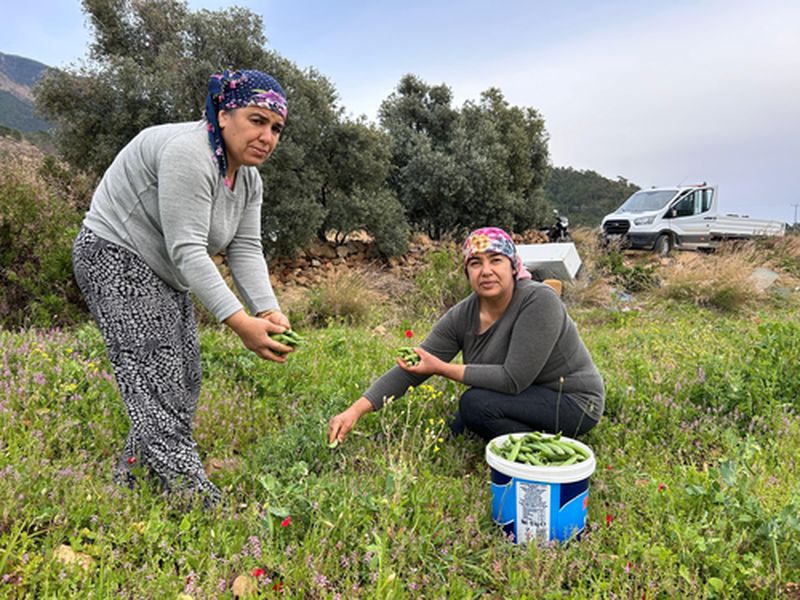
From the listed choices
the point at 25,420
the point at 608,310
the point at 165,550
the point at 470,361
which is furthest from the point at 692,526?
the point at 608,310

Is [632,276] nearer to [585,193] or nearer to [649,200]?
[649,200]

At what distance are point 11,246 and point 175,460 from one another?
192 inches

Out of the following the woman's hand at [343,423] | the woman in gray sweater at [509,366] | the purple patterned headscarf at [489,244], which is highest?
the purple patterned headscarf at [489,244]

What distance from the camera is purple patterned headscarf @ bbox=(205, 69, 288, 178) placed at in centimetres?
221

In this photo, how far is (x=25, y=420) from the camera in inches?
115

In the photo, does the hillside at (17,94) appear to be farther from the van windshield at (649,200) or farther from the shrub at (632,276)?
the van windshield at (649,200)

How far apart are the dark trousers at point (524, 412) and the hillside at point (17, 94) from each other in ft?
35.4

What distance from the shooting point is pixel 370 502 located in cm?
218

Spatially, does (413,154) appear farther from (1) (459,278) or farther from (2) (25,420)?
(2) (25,420)

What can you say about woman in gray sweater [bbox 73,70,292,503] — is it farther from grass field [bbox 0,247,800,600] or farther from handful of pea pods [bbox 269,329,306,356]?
grass field [bbox 0,247,800,600]

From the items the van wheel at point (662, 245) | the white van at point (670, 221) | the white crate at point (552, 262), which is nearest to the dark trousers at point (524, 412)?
the white crate at point (552, 262)

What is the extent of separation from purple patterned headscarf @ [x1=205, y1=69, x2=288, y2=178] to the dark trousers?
6.06ft

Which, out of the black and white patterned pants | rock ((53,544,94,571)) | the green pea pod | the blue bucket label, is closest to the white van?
the green pea pod

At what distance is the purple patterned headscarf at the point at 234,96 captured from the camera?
2209 millimetres
